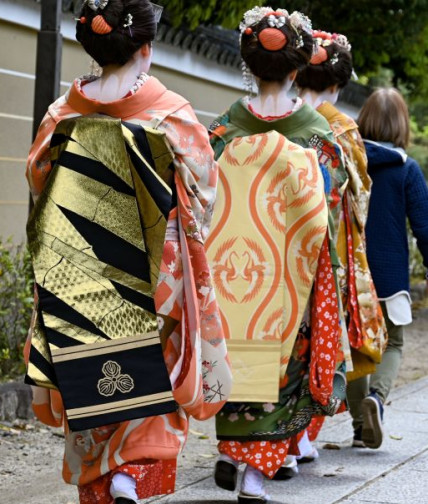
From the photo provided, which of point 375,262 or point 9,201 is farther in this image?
point 9,201

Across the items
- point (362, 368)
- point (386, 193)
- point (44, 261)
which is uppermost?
point (44, 261)

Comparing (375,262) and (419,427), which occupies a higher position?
(375,262)

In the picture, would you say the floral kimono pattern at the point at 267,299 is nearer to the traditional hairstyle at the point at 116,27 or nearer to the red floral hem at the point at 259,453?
the red floral hem at the point at 259,453

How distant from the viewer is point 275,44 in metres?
5.14

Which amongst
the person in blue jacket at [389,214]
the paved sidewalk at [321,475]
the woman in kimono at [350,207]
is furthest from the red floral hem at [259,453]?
the person in blue jacket at [389,214]

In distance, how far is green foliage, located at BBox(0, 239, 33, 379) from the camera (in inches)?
263

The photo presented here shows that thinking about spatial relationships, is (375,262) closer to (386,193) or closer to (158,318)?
(386,193)

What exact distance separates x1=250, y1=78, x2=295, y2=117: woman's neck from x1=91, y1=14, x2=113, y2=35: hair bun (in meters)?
1.31

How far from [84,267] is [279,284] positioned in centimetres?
142

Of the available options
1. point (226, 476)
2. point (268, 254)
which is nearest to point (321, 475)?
point (226, 476)

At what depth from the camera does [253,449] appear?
5.16 metres

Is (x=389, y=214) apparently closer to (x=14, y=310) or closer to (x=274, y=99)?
(x=274, y=99)

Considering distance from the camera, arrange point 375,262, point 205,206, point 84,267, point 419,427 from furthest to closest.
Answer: point 419,427, point 375,262, point 205,206, point 84,267

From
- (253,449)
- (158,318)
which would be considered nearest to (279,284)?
(253,449)
